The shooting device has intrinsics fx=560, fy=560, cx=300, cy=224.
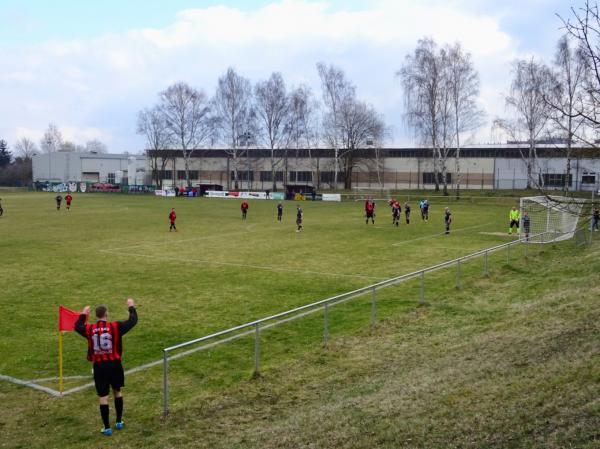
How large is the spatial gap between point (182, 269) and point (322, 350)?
1124 cm

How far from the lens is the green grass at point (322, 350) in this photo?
7.48 meters

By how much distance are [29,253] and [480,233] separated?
81.6 feet

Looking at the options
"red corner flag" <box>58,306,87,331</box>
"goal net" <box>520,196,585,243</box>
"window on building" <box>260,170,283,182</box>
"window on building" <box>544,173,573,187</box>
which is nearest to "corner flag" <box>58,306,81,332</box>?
"red corner flag" <box>58,306,87,331</box>

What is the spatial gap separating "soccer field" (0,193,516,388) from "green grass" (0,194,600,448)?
0.10 m

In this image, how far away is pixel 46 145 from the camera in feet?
539

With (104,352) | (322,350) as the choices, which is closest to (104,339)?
(104,352)

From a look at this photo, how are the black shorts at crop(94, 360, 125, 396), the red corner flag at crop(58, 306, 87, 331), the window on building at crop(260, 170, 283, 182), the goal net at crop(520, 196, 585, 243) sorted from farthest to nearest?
the window on building at crop(260, 170, 283, 182), the goal net at crop(520, 196, 585, 243), the red corner flag at crop(58, 306, 87, 331), the black shorts at crop(94, 360, 125, 396)

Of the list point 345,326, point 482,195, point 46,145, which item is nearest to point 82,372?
point 345,326

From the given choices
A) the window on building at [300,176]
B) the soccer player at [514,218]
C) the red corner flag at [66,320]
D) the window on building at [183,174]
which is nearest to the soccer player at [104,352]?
the red corner flag at [66,320]

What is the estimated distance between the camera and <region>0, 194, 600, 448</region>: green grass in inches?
295

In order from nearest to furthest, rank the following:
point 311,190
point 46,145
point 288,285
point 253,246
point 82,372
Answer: point 82,372 → point 288,285 → point 253,246 → point 311,190 → point 46,145

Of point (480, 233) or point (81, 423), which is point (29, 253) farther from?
point (480, 233)

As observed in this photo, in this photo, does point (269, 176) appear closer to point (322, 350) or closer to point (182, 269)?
point (182, 269)

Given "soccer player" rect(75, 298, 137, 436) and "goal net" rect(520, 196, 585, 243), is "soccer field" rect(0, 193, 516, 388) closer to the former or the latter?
"goal net" rect(520, 196, 585, 243)
